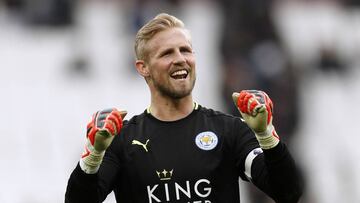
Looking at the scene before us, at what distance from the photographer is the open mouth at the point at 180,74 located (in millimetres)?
6853

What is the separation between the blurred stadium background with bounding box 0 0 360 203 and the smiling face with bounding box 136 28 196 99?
234 inches

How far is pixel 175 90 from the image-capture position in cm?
689

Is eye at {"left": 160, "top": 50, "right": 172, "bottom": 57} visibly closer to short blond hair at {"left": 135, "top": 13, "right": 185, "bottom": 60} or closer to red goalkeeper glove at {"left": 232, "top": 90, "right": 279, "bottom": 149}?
short blond hair at {"left": 135, "top": 13, "right": 185, "bottom": 60}

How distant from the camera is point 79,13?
15562 millimetres

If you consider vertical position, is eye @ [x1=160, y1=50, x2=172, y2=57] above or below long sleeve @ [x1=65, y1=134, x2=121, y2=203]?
above

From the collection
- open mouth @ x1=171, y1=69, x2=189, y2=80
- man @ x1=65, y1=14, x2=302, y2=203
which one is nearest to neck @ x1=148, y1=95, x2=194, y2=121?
man @ x1=65, y1=14, x2=302, y2=203

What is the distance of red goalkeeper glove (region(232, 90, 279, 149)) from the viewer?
21.0 feet

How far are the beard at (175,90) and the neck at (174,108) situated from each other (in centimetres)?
5

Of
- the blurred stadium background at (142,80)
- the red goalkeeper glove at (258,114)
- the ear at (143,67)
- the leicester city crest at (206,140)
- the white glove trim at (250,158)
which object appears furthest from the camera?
the blurred stadium background at (142,80)

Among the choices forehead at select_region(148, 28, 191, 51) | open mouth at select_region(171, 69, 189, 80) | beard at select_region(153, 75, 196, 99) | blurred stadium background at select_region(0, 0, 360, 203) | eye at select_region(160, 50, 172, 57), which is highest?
forehead at select_region(148, 28, 191, 51)

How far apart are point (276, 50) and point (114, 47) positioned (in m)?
3.11

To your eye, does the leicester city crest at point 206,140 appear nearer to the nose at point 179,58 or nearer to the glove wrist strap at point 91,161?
the nose at point 179,58

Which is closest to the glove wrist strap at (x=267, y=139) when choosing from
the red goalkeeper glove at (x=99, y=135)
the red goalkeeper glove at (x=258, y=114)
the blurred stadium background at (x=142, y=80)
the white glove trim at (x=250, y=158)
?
the red goalkeeper glove at (x=258, y=114)

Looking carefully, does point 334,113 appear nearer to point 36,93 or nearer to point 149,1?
point 149,1
